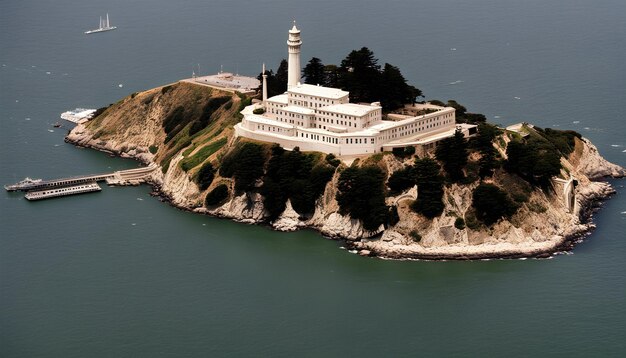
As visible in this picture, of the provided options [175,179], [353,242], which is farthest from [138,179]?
[353,242]

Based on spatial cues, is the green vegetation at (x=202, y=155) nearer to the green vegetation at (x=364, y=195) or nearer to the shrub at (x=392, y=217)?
the green vegetation at (x=364, y=195)

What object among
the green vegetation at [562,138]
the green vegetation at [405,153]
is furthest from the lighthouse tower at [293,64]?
the green vegetation at [562,138]

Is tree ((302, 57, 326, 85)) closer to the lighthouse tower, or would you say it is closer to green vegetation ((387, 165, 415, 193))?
the lighthouse tower

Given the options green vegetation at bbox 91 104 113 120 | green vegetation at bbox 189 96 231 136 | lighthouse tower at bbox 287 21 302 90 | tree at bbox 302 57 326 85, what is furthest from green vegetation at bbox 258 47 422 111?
green vegetation at bbox 91 104 113 120

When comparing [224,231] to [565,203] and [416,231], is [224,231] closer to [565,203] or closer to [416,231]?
[416,231]

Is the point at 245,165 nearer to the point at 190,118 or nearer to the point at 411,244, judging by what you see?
the point at 411,244

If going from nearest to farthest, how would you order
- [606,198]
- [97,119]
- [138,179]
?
[606,198]
[138,179]
[97,119]
